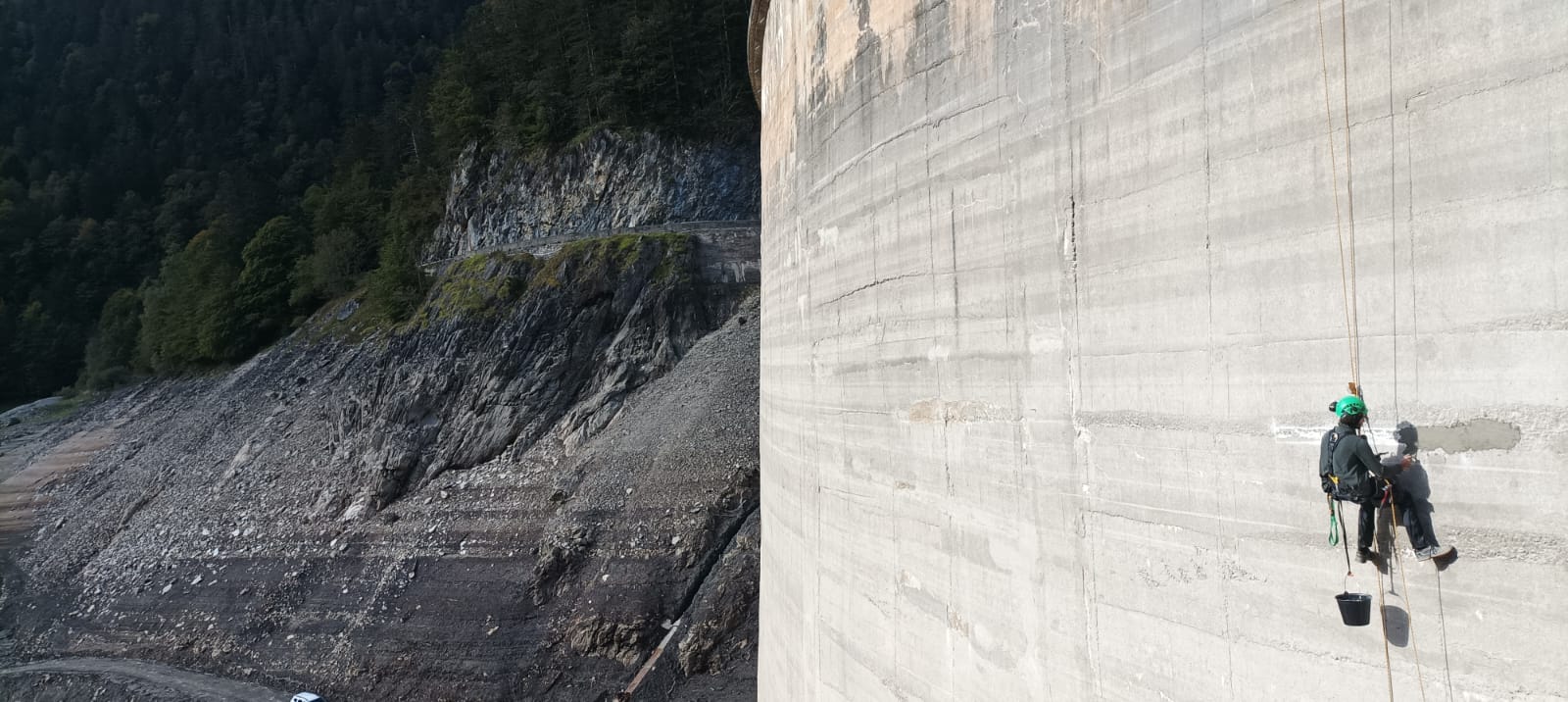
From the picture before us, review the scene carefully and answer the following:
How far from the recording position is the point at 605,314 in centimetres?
2977

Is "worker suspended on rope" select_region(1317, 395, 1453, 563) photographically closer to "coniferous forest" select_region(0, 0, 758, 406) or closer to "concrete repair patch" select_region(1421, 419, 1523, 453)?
"concrete repair patch" select_region(1421, 419, 1523, 453)

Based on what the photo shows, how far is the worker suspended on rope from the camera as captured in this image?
3.06 metres

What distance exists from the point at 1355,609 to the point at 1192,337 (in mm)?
1255

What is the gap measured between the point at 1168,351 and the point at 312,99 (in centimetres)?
8567

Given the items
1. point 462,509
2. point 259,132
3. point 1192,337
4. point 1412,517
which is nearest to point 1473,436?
point 1412,517

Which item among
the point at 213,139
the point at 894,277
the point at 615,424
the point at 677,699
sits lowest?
the point at 677,699

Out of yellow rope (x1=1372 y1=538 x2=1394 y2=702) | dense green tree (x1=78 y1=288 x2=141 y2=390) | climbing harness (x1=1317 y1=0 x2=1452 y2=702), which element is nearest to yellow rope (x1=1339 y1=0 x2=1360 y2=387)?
climbing harness (x1=1317 y1=0 x2=1452 y2=702)

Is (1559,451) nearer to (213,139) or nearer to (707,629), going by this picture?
(707,629)

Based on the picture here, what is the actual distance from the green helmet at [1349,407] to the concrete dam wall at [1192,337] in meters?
0.13

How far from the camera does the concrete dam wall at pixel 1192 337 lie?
2.89 metres

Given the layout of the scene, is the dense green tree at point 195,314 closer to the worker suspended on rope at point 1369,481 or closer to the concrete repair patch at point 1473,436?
the worker suspended on rope at point 1369,481

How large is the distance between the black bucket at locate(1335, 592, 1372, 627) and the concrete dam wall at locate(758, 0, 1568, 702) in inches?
3.7

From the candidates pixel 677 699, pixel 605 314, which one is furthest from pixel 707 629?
Answer: pixel 605 314

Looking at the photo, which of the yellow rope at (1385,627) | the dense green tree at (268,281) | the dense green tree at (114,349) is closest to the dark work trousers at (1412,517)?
the yellow rope at (1385,627)
